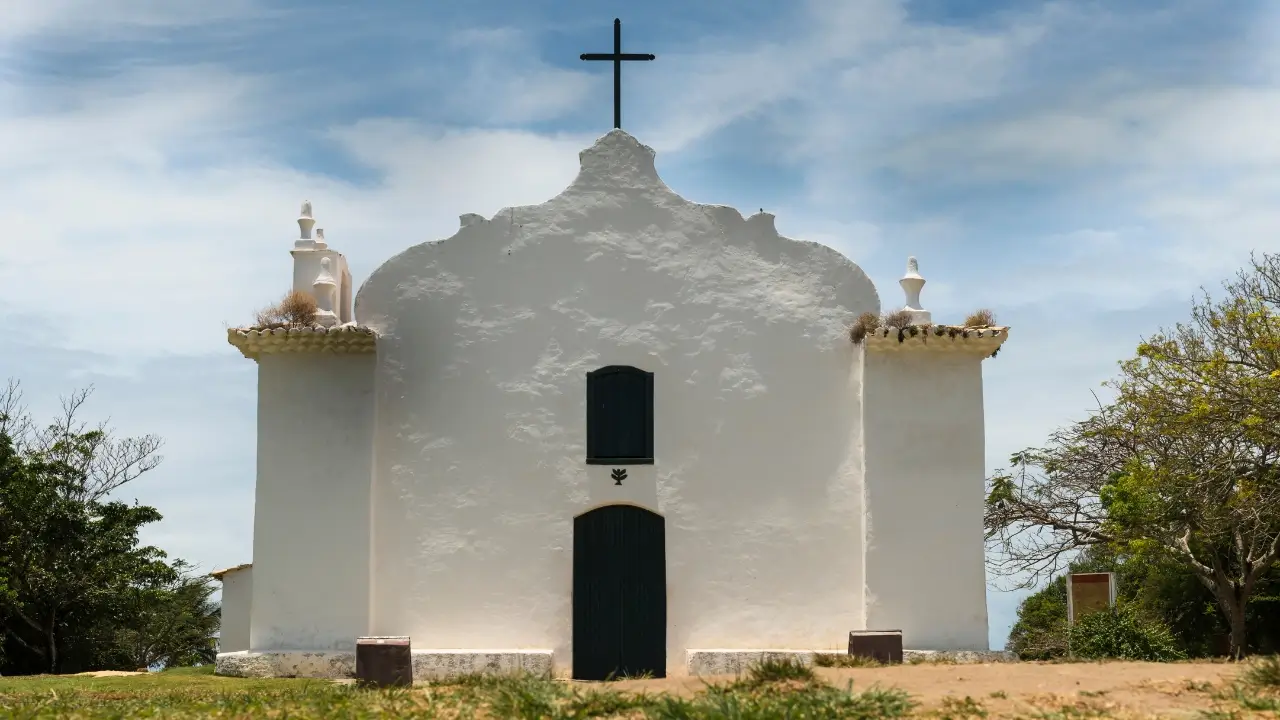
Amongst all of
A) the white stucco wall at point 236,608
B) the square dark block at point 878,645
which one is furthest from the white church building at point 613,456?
the square dark block at point 878,645

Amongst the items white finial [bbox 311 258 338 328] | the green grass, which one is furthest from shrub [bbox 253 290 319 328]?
the green grass

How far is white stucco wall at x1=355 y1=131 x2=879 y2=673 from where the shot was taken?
1656cm

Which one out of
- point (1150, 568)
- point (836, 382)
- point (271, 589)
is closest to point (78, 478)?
point (271, 589)

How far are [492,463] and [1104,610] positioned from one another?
9887mm

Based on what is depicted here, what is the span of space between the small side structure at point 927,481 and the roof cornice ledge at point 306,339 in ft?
20.1

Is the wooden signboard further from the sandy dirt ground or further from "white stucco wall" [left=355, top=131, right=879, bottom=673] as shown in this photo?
the sandy dirt ground

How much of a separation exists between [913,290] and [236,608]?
31.6 feet

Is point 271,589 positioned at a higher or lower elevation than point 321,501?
lower

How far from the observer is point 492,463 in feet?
55.0

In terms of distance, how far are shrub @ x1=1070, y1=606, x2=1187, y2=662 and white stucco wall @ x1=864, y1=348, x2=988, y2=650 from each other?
3.16m

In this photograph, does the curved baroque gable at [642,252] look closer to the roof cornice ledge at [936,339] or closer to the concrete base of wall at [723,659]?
the roof cornice ledge at [936,339]

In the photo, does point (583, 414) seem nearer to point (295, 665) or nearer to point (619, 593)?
point (619, 593)

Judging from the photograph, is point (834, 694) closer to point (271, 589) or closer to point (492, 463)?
point (492, 463)

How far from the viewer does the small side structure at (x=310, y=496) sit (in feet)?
53.2
